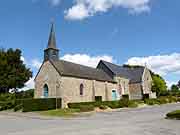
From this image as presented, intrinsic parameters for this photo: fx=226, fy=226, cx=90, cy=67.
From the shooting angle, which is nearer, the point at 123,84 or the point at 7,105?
A: the point at 7,105

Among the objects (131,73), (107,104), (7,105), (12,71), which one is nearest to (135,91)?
(131,73)

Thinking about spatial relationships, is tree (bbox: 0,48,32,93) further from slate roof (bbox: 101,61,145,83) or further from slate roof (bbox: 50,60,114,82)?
slate roof (bbox: 101,61,145,83)

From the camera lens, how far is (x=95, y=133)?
1081 centimetres

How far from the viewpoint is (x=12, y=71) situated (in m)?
48.7

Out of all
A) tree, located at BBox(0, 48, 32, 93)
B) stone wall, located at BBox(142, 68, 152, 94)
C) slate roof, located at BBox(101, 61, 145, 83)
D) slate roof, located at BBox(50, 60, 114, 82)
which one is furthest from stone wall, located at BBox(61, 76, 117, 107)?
tree, located at BBox(0, 48, 32, 93)

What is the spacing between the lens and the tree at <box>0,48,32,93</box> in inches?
1865

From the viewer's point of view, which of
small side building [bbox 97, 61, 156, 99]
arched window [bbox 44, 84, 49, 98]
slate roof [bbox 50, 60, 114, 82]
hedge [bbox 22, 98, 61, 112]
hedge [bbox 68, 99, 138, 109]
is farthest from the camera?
small side building [bbox 97, 61, 156, 99]

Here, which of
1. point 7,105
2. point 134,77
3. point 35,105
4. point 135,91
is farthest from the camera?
point 134,77

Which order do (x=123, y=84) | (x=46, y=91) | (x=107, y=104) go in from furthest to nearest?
(x=123, y=84) → (x=46, y=91) → (x=107, y=104)

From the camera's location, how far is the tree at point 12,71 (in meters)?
47.4

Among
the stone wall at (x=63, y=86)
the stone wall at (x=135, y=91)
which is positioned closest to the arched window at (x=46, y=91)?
the stone wall at (x=63, y=86)

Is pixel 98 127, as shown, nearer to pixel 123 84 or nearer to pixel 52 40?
pixel 52 40

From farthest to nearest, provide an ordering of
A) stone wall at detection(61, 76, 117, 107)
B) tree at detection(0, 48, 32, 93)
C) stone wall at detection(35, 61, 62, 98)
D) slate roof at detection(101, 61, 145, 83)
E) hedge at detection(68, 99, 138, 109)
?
slate roof at detection(101, 61, 145, 83), tree at detection(0, 48, 32, 93), stone wall at detection(35, 61, 62, 98), stone wall at detection(61, 76, 117, 107), hedge at detection(68, 99, 138, 109)

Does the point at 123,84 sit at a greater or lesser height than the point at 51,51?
lesser
